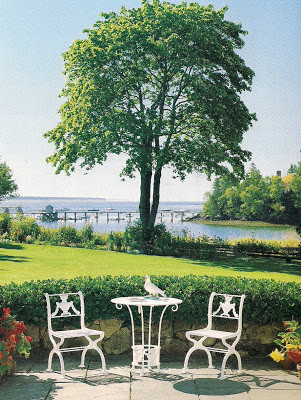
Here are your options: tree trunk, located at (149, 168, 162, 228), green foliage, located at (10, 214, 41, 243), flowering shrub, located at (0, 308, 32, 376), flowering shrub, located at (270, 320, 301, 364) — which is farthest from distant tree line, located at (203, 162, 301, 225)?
flowering shrub, located at (0, 308, 32, 376)

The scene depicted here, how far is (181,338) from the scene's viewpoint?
7.56 meters

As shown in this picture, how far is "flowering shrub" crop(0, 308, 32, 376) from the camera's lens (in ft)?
19.7

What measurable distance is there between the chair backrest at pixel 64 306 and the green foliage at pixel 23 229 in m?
18.8

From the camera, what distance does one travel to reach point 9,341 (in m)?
6.21

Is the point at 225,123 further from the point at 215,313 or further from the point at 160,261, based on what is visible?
the point at 215,313

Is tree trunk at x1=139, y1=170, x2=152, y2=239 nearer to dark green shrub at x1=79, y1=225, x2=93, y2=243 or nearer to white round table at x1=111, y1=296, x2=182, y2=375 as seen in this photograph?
dark green shrub at x1=79, y1=225, x2=93, y2=243

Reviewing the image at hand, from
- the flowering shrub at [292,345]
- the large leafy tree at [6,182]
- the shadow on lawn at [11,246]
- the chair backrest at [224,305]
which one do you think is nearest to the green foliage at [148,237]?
the shadow on lawn at [11,246]

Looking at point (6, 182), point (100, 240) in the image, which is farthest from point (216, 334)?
point (6, 182)

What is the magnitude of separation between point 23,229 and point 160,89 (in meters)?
10.0

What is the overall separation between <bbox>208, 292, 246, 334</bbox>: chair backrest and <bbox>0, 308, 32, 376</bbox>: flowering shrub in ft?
8.38

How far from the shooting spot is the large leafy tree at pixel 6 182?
5531 centimetres

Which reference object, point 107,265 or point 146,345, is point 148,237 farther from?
point 146,345

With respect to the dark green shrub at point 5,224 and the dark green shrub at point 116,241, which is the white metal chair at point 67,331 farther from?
the dark green shrub at point 5,224

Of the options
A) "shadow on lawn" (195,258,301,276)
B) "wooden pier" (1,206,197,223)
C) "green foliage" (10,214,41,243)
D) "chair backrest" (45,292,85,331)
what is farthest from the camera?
"wooden pier" (1,206,197,223)
